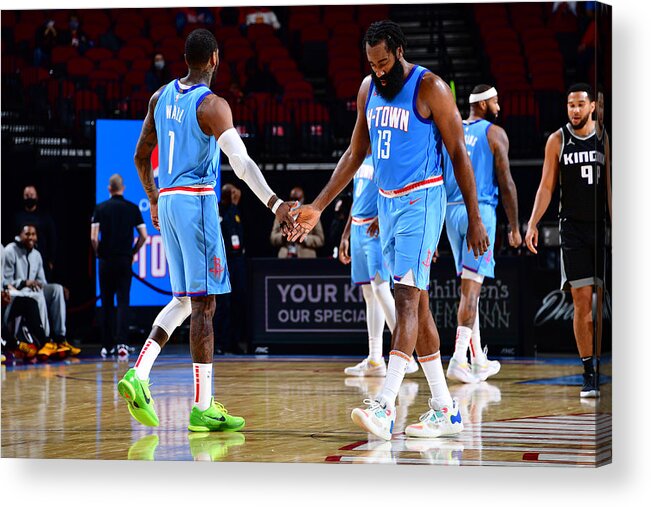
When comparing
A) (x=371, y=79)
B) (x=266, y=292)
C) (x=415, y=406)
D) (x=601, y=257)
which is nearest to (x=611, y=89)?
(x=601, y=257)

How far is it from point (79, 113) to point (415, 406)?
5.46m

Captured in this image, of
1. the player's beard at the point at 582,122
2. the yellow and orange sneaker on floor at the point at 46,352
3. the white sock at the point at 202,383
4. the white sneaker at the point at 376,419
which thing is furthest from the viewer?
the yellow and orange sneaker on floor at the point at 46,352

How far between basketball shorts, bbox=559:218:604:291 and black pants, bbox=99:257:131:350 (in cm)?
452

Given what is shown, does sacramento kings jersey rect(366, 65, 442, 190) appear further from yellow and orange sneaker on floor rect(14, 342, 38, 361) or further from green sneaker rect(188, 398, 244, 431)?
yellow and orange sneaker on floor rect(14, 342, 38, 361)

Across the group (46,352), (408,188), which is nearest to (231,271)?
(46,352)

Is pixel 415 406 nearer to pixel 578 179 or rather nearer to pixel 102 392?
pixel 578 179

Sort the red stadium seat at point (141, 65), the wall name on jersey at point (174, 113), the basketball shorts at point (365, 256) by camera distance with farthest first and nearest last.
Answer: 1. the red stadium seat at point (141, 65)
2. the basketball shorts at point (365, 256)
3. the wall name on jersey at point (174, 113)

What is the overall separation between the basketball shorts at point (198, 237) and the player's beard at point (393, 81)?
3.25 ft

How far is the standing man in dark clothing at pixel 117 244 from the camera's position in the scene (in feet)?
32.1

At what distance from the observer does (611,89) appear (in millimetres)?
5117

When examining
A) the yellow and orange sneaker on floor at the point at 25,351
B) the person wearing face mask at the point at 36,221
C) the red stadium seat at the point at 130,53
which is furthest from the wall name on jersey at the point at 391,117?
the red stadium seat at the point at 130,53

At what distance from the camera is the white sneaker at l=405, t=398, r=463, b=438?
212 inches

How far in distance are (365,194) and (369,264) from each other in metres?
0.51

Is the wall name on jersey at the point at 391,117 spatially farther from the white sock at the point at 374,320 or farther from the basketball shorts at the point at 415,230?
the white sock at the point at 374,320
